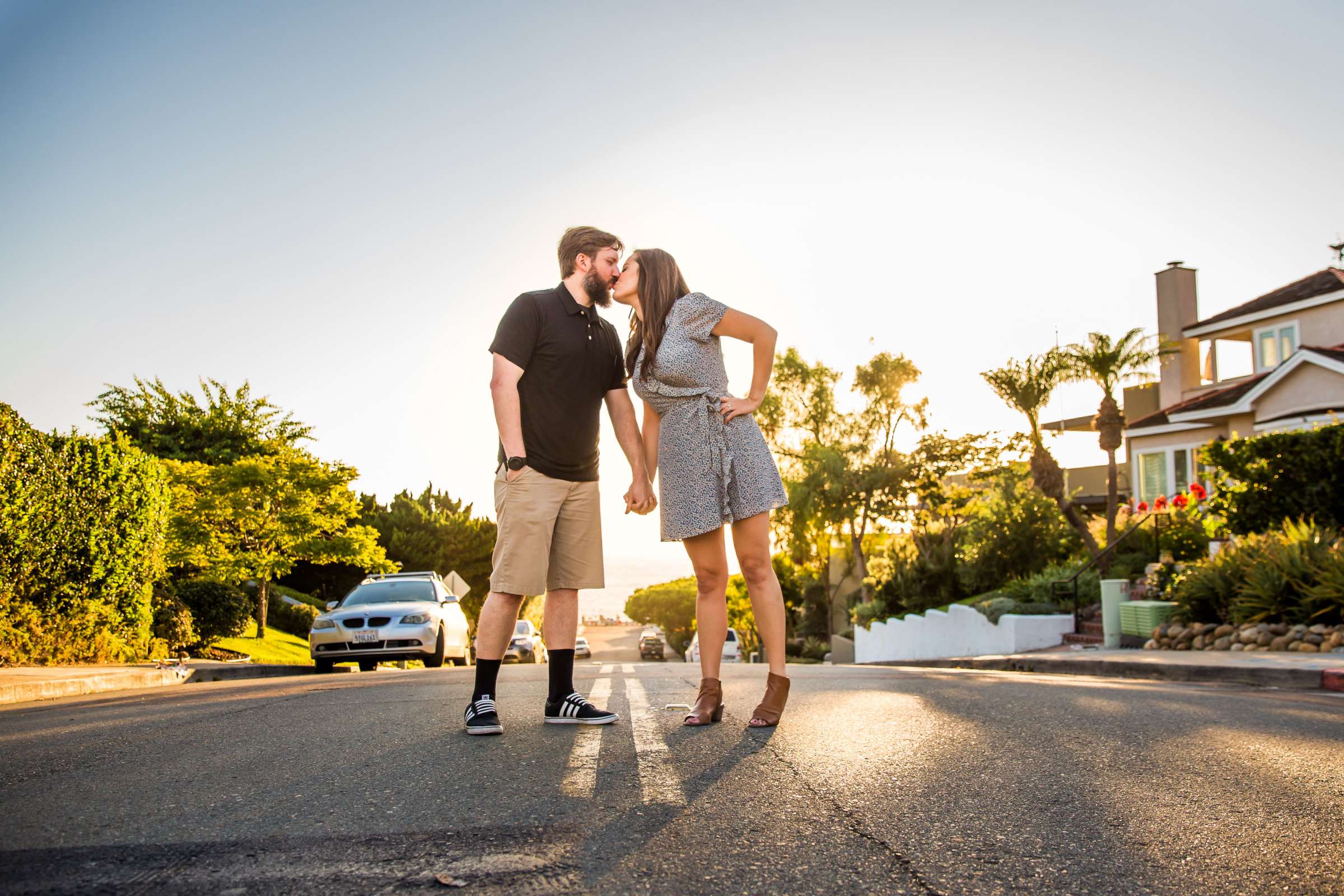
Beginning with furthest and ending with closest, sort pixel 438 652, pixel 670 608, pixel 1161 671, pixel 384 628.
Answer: pixel 670 608
pixel 438 652
pixel 384 628
pixel 1161 671

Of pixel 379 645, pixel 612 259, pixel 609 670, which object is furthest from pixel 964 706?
pixel 379 645

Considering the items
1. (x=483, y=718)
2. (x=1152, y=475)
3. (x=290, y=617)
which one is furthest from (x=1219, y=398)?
(x=483, y=718)

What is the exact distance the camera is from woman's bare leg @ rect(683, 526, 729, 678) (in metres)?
4.96

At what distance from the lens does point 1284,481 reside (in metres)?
16.9

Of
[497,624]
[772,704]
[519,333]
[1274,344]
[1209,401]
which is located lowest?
[772,704]

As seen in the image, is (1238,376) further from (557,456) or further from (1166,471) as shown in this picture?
(557,456)

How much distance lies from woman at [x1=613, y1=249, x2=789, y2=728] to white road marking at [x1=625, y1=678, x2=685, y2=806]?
29cm

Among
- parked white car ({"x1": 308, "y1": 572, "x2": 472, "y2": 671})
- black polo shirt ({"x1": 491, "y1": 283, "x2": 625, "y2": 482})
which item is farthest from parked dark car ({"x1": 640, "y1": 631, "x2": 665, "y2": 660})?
black polo shirt ({"x1": 491, "y1": 283, "x2": 625, "y2": 482})

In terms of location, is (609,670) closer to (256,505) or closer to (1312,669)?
(1312,669)

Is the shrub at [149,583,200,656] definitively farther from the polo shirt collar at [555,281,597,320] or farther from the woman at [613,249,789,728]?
the woman at [613,249,789,728]

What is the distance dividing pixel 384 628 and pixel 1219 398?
2491 cm

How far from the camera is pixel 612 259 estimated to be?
5.27m

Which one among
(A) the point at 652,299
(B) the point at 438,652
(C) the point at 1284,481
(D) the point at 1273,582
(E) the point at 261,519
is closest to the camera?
(A) the point at 652,299

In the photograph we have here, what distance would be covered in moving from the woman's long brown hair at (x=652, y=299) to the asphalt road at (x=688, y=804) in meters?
1.78
